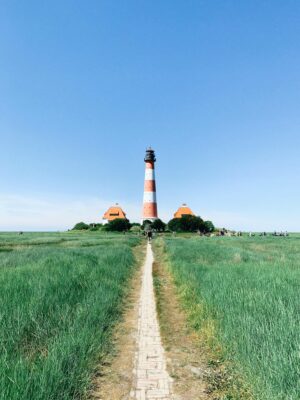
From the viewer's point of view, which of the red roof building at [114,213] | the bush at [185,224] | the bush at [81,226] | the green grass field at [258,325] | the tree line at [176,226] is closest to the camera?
the green grass field at [258,325]

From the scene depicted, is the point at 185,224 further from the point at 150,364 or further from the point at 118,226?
the point at 150,364

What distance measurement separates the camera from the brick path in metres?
4.48

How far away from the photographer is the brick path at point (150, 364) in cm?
448

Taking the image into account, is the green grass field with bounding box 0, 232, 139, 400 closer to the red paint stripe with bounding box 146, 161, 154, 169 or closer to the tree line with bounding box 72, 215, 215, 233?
the red paint stripe with bounding box 146, 161, 154, 169

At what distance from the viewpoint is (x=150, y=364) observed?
18.0 feet

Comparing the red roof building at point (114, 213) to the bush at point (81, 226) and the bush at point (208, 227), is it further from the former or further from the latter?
the bush at point (208, 227)

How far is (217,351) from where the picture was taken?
5.86 meters

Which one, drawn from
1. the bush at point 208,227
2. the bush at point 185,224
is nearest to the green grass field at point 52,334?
the bush at point 185,224

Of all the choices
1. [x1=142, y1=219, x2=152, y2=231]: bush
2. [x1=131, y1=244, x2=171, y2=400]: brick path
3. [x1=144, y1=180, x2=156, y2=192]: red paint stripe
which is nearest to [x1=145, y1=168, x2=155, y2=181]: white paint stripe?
[x1=144, y1=180, x2=156, y2=192]: red paint stripe

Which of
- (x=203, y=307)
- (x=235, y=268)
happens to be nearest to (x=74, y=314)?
(x=203, y=307)

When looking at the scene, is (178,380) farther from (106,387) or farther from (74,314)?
(74,314)

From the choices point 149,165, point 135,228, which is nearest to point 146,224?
point 135,228

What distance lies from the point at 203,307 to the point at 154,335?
1.57m

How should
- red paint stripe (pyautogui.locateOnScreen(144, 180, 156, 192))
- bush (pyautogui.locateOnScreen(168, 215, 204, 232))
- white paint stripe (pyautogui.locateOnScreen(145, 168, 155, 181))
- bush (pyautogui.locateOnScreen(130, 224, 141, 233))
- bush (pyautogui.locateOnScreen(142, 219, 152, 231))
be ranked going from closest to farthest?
1. bush (pyautogui.locateOnScreen(142, 219, 152, 231))
2. red paint stripe (pyautogui.locateOnScreen(144, 180, 156, 192))
3. white paint stripe (pyautogui.locateOnScreen(145, 168, 155, 181))
4. bush (pyautogui.locateOnScreen(168, 215, 204, 232))
5. bush (pyautogui.locateOnScreen(130, 224, 141, 233))
